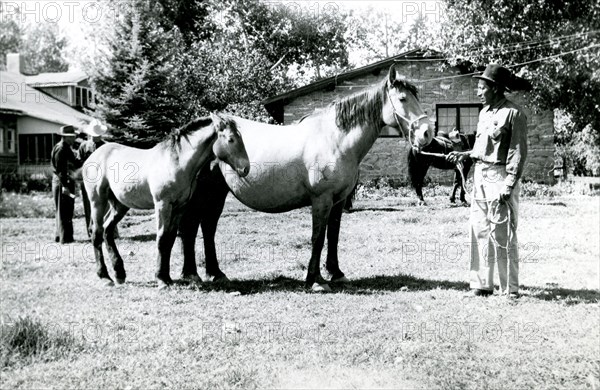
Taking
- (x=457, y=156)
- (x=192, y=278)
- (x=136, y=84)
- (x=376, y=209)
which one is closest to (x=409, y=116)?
(x=457, y=156)

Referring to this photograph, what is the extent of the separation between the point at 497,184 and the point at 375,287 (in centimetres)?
207

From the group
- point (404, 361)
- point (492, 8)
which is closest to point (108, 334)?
point (404, 361)

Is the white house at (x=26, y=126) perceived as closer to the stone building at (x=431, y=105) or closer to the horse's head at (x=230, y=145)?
the stone building at (x=431, y=105)

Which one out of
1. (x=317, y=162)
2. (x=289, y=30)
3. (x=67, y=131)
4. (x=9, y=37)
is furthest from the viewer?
(x=9, y=37)

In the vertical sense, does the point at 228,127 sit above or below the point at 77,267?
above

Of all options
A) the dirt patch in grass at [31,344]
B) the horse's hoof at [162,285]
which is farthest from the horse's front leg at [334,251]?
the dirt patch in grass at [31,344]

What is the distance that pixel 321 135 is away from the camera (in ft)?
24.5

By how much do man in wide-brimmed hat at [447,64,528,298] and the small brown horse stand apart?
293 centimetres

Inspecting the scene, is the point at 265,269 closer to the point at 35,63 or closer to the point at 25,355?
the point at 25,355

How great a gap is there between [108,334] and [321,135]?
3.72 m

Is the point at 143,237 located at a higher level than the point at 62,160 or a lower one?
lower

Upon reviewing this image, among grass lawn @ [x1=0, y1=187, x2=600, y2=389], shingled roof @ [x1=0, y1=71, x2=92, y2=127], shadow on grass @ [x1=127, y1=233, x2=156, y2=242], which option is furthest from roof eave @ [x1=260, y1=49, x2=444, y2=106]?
shingled roof @ [x1=0, y1=71, x2=92, y2=127]

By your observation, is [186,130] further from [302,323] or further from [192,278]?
[302,323]

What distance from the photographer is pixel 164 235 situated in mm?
7176
